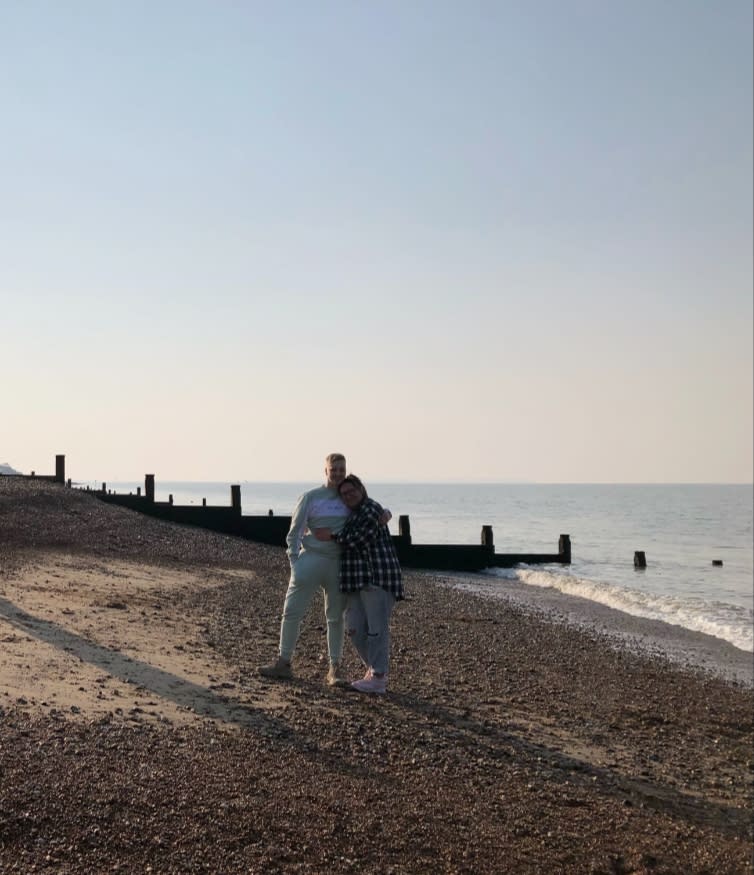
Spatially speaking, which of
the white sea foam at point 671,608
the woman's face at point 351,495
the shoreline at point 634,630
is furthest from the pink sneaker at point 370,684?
the white sea foam at point 671,608

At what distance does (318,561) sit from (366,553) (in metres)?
0.45

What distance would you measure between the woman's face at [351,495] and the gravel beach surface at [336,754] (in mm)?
1743

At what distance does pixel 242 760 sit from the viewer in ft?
19.5

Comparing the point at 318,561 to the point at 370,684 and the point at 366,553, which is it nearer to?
the point at 366,553

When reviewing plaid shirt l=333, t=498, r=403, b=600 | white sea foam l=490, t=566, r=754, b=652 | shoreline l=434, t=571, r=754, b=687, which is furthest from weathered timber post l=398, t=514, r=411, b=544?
plaid shirt l=333, t=498, r=403, b=600

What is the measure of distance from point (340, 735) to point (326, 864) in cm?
202

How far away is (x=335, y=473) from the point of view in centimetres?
787

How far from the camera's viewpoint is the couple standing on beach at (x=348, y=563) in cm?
787

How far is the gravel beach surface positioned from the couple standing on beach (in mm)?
548

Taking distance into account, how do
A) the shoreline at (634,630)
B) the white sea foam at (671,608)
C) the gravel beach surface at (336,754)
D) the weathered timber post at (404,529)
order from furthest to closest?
the weathered timber post at (404,529) < the white sea foam at (671,608) < the shoreline at (634,630) < the gravel beach surface at (336,754)

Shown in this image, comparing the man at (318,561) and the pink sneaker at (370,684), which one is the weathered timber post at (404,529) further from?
the pink sneaker at (370,684)

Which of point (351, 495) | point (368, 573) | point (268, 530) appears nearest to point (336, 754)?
point (368, 573)

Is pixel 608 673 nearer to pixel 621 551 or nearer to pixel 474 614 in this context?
pixel 474 614

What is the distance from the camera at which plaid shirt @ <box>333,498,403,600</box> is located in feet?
25.8
